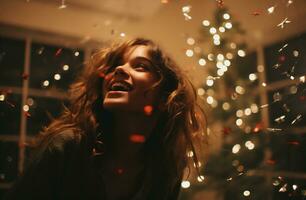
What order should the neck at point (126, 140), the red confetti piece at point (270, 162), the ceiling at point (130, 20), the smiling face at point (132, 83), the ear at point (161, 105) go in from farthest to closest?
the ceiling at point (130, 20), the red confetti piece at point (270, 162), the ear at point (161, 105), the neck at point (126, 140), the smiling face at point (132, 83)

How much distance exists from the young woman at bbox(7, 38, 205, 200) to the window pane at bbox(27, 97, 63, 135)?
2.66 feet

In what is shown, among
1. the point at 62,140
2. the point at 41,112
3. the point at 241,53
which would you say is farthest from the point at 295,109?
the point at 41,112

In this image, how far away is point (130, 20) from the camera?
9.69ft

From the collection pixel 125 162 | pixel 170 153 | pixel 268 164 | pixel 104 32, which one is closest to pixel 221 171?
pixel 268 164

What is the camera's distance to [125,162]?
150 centimetres

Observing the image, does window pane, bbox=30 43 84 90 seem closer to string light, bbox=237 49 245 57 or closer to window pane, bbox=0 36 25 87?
window pane, bbox=0 36 25 87

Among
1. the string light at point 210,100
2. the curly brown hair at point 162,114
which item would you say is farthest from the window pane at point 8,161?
the string light at point 210,100

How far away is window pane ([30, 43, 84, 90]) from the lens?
8.54 ft

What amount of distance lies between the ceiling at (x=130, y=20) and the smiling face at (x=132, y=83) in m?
1.04

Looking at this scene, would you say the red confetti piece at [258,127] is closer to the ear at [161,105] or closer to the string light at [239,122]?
the string light at [239,122]

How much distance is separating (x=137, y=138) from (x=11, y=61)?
1.43m

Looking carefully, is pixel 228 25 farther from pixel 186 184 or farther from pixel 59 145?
pixel 59 145

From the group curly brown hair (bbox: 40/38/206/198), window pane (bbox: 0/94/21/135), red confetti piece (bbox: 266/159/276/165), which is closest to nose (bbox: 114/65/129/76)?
curly brown hair (bbox: 40/38/206/198)

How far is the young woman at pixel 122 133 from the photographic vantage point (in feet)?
4.17
